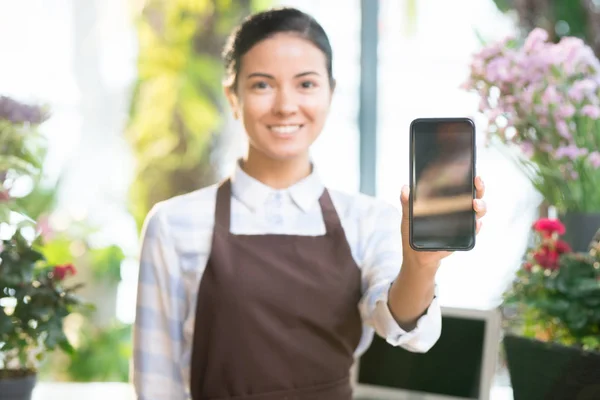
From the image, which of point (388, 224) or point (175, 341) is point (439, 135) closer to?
point (388, 224)

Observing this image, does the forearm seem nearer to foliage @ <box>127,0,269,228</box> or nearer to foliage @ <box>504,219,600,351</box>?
foliage @ <box>504,219,600,351</box>

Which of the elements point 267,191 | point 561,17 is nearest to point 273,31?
point 267,191

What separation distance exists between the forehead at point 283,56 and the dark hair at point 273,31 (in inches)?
0.5

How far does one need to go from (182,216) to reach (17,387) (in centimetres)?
43

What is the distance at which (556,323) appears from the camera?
4.68 ft

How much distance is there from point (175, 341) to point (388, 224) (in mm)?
417

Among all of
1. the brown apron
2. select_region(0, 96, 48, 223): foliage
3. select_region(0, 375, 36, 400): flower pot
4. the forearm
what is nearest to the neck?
the brown apron

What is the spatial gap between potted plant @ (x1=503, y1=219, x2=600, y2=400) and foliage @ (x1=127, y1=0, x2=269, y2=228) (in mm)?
1990

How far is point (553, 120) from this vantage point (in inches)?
60.5

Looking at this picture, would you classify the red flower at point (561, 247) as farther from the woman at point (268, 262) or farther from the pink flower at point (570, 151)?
the woman at point (268, 262)

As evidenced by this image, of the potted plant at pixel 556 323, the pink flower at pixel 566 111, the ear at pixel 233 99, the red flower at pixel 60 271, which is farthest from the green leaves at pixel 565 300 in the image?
the red flower at pixel 60 271

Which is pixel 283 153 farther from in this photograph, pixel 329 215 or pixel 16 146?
pixel 16 146

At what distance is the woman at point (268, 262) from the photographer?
4.66 ft

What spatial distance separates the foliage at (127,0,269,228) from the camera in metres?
3.30
